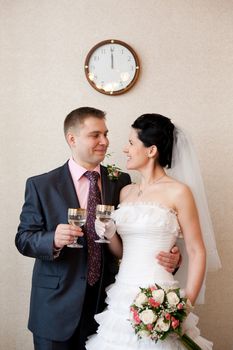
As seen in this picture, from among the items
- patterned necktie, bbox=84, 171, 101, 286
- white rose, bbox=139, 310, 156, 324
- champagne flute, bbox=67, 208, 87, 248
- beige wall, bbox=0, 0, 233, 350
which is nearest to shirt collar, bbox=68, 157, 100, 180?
patterned necktie, bbox=84, 171, 101, 286

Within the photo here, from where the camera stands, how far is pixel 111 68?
3.25 m

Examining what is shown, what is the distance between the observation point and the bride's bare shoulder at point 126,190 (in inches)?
108

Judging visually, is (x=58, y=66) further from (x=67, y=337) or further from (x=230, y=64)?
(x=67, y=337)

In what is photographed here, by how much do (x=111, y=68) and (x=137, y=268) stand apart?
1.54m

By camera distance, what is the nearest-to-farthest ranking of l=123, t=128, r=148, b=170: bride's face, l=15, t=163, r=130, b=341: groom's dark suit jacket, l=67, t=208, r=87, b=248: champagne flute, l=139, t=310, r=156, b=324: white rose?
l=139, t=310, r=156, b=324: white rose
l=67, t=208, r=87, b=248: champagne flute
l=15, t=163, r=130, b=341: groom's dark suit jacket
l=123, t=128, r=148, b=170: bride's face

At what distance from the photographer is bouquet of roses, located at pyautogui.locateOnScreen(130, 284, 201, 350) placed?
2043mm

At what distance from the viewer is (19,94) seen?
333 centimetres

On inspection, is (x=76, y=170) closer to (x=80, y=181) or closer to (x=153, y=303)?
(x=80, y=181)

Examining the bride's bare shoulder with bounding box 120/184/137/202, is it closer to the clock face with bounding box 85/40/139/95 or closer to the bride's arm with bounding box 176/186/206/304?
the bride's arm with bounding box 176/186/206/304

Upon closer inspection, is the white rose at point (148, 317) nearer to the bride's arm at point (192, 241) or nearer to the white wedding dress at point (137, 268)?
the white wedding dress at point (137, 268)

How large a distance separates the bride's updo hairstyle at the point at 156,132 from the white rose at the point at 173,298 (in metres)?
0.85

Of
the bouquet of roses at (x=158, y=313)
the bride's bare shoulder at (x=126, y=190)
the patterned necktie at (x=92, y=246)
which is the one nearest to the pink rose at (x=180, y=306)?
the bouquet of roses at (x=158, y=313)

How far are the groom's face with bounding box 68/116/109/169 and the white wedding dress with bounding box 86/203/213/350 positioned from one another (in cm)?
41

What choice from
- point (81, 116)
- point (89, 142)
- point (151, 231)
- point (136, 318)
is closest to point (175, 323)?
point (136, 318)
